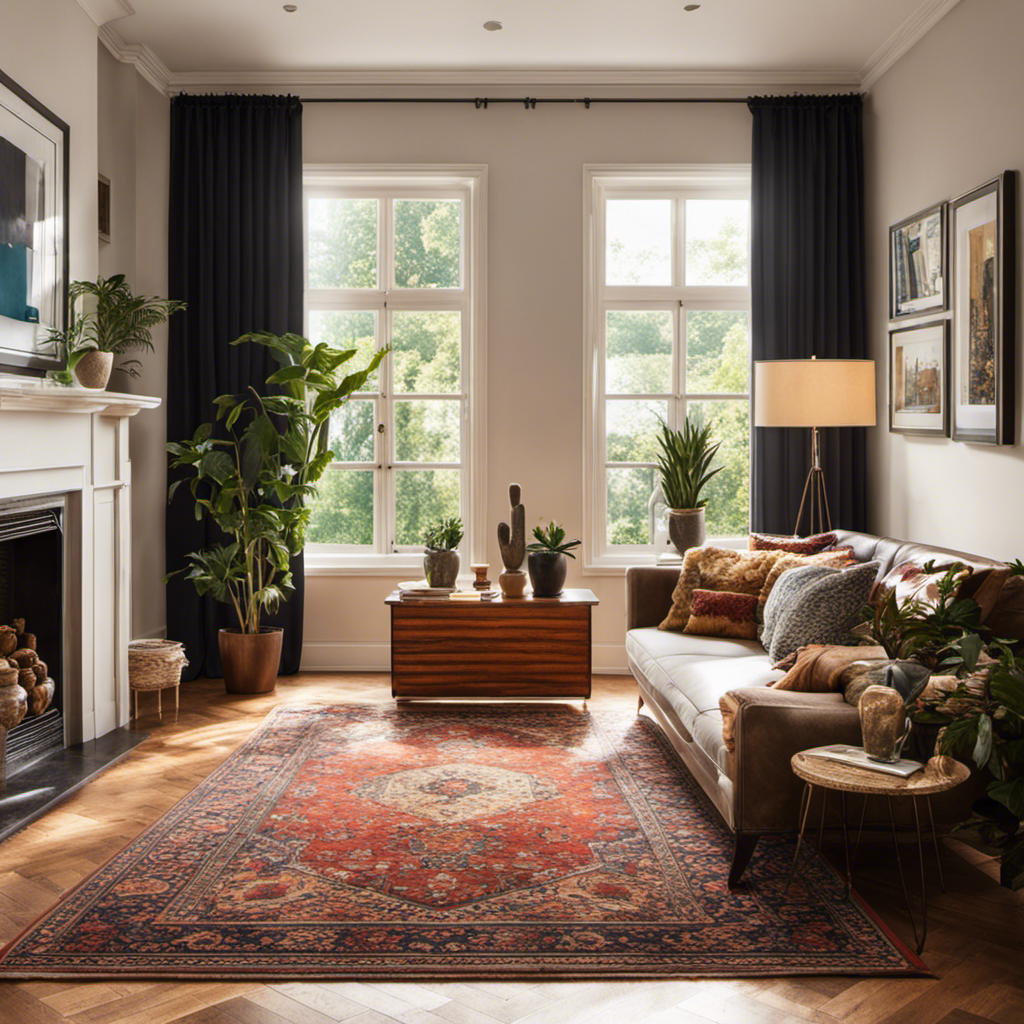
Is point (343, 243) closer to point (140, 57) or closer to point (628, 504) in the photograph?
point (140, 57)

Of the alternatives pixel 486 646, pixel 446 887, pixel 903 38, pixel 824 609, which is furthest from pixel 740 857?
pixel 903 38

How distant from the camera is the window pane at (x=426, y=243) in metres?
5.72

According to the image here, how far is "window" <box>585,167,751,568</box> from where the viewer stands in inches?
226

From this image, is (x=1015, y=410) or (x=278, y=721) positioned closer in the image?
(x=1015, y=410)

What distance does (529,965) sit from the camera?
91.0 inches

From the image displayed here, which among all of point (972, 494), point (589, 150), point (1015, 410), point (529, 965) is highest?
point (589, 150)

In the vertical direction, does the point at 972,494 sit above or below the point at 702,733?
above

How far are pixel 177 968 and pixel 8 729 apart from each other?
1.54 metres

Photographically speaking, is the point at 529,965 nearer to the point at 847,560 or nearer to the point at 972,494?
the point at 847,560

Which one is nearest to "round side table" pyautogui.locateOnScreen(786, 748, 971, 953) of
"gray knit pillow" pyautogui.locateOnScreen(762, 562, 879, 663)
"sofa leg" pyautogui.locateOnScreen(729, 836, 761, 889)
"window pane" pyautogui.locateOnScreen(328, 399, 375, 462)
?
"sofa leg" pyautogui.locateOnScreen(729, 836, 761, 889)

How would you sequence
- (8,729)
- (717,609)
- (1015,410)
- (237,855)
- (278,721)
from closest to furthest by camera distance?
(237,855) < (8,729) < (1015,410) < (717,609) < (278,721)

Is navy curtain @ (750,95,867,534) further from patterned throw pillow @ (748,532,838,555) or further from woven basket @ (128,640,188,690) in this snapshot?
woven basket @ (128,640,188,690)

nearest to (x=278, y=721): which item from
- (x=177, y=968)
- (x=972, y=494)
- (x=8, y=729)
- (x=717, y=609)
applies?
(x=8, y=729)

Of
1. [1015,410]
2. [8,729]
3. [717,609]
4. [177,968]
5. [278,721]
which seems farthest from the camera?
[278,721]
